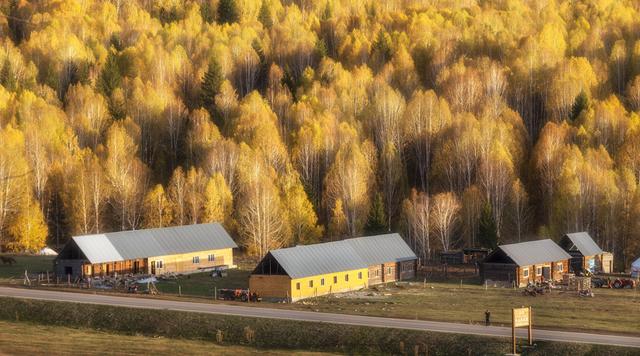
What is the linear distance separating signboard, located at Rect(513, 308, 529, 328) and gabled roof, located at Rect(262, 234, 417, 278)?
66.2ft

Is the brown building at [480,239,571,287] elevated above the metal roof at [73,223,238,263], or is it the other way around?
the metal roof at [73,223,238,263]

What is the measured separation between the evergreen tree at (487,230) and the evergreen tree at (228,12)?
9020 cm

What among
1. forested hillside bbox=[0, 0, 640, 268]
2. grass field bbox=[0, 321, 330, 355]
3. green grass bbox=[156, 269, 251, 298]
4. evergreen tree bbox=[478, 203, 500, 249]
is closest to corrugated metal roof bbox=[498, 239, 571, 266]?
evergreen tree bbox=[478, 203, 500, 249]

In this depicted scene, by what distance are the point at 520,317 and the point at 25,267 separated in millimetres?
48202

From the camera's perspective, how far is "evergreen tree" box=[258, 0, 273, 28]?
586 feet

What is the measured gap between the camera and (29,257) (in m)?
99.1

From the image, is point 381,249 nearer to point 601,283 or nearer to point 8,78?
point 601,283

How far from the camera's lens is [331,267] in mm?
77562

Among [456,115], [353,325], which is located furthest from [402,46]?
[353,325]

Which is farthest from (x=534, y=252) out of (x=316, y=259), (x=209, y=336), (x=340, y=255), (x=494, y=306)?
(x=209, y=336)

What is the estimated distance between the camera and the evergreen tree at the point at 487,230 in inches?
3780

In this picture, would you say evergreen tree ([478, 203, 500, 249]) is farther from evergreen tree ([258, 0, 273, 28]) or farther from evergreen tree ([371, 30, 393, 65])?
evergreen tree ([258, 0, 273, 28])

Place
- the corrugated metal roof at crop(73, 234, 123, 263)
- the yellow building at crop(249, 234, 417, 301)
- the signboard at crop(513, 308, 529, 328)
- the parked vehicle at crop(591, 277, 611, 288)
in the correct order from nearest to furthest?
the signboard at crop(513, 308, 529, 328), the yellow building at crop(249, 234, 417, 301), the parked vehicle at crop(591, 277, 611, 288), the corrugated metal roof at crop(73, 234, 123, 263)

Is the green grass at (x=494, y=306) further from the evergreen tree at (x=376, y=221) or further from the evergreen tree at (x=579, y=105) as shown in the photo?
the evergreen tree at (x=579, y=105)
